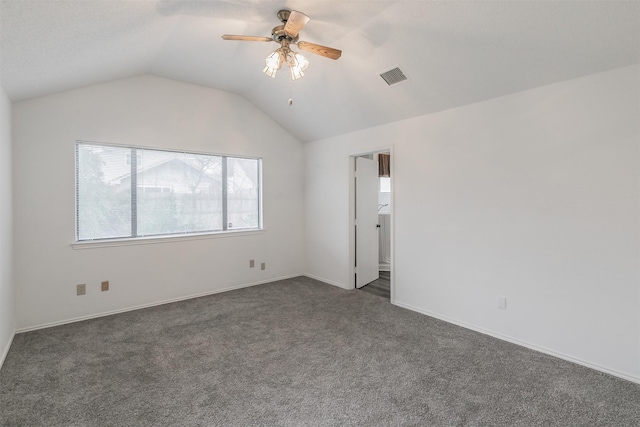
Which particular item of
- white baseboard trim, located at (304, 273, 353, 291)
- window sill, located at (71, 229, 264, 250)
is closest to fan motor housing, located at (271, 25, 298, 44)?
window sill, located at (71, 229, 264, 250)

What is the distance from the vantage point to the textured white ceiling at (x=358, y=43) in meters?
2.04

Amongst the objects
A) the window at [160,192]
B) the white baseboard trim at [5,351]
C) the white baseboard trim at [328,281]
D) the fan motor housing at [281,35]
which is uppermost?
the fan motor housing at [281,35]

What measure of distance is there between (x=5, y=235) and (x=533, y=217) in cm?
491

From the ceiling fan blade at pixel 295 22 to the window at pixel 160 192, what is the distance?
266 cm

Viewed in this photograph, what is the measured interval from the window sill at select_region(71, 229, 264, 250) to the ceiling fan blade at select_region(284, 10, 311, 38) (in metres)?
3.04

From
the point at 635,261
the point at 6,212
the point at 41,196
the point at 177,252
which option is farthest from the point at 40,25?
the point at 635,261

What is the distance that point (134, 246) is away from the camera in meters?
3.80

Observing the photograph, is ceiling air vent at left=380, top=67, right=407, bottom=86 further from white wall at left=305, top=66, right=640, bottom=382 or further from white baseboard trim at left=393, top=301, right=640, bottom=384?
white baseboard trim at left=393, top=301, right=640, bottom=384

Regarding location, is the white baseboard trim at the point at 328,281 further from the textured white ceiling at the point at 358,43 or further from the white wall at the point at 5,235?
the white wall at the point at 5,235

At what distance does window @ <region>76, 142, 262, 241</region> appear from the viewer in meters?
3.58

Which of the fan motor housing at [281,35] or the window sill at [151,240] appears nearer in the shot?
the fan motor housing at [281,35]

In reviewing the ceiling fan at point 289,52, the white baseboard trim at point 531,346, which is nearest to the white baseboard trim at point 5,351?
the ceiling fan at point 289,52

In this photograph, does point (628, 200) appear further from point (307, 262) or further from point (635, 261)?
point (307, 262)

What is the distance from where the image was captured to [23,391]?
2.17m
